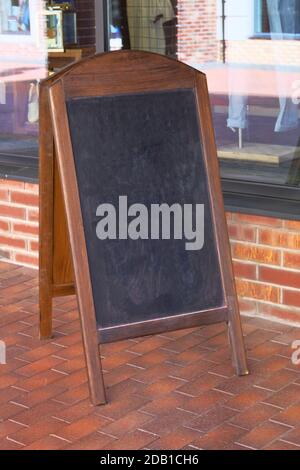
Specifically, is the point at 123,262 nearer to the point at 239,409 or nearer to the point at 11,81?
the point at 239,409

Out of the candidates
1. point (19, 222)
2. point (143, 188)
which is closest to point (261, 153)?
point (143, 188)

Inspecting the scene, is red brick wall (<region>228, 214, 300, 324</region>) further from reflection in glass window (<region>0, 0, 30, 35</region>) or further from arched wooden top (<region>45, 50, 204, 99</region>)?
reflection in glass window (<region>0, 0, 30, 35</region>)

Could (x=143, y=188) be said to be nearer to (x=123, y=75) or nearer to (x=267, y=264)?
(x=123, y=75)

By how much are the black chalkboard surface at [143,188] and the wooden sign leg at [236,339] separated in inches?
2.4

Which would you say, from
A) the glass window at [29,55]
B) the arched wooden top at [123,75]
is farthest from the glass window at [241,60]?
the arched wooden top at [123,75]

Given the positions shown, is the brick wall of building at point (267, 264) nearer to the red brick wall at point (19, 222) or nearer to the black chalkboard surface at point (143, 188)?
the black chalkboard surface at point (143, 188)

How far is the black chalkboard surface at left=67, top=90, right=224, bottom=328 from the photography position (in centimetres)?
402

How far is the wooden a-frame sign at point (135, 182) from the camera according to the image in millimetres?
3979

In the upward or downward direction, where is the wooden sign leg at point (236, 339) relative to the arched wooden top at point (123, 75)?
downward

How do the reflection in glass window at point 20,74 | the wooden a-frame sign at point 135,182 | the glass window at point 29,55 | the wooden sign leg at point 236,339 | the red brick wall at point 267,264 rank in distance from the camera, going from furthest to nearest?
the reflection in glass window at point 20,74 < the glass window at point 29,55 < the red brick wall at point 267,264 < the wooden sign leg at point 236,339 < the wooden a-frame sign at point 135,182

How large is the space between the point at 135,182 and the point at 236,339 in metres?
0.81

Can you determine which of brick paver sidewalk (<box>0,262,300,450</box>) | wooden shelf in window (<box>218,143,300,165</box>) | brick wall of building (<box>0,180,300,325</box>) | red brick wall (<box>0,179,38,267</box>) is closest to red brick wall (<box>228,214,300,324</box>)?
brick wall of building (<box>0,180,300,325</box>)

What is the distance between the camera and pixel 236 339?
4.23m
